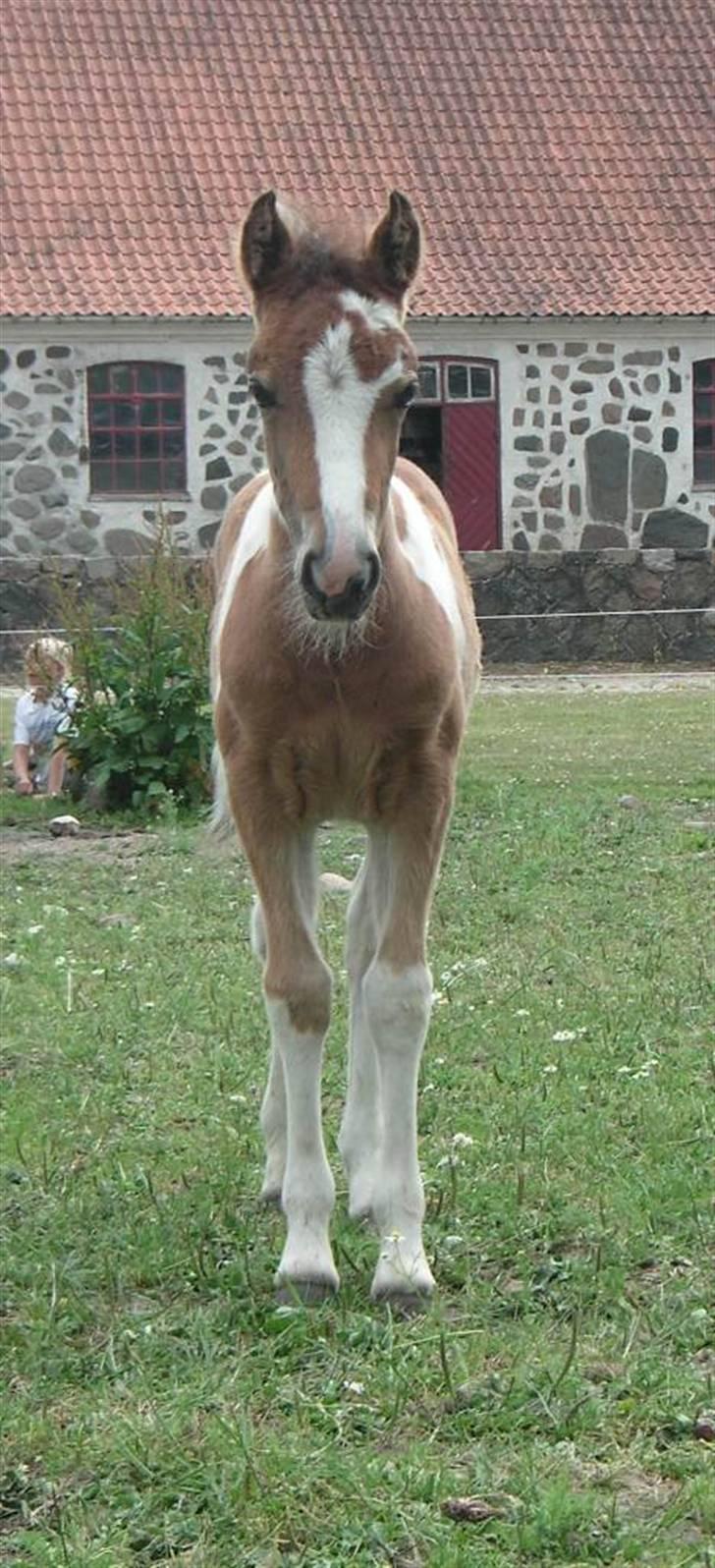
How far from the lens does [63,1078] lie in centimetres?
733

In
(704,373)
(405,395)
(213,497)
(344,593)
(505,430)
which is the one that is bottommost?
(213,497)

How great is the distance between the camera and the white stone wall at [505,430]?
28.3 metres

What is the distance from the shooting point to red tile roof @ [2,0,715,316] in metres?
28.5

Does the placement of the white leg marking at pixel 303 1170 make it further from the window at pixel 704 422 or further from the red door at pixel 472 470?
the window at pixel 704 422

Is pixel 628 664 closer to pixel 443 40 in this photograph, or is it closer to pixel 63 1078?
pixel 443 40

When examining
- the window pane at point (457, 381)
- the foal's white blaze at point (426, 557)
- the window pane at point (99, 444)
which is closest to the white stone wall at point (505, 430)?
the window pane at point (99, 444)

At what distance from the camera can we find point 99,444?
2884cm

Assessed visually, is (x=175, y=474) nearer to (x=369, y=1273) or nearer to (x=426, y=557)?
(x=426, y=557)

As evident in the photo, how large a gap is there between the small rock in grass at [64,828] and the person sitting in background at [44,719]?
3.14 feet

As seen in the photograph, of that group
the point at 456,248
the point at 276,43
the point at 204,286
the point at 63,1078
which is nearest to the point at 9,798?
the point at 63,1078

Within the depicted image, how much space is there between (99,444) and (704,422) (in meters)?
7.46

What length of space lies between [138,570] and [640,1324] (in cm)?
1056

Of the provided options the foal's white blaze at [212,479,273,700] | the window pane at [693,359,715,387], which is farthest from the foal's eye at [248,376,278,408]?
the window pane at [693,359,715,387]

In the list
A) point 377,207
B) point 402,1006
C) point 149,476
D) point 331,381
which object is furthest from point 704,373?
point 331,381
